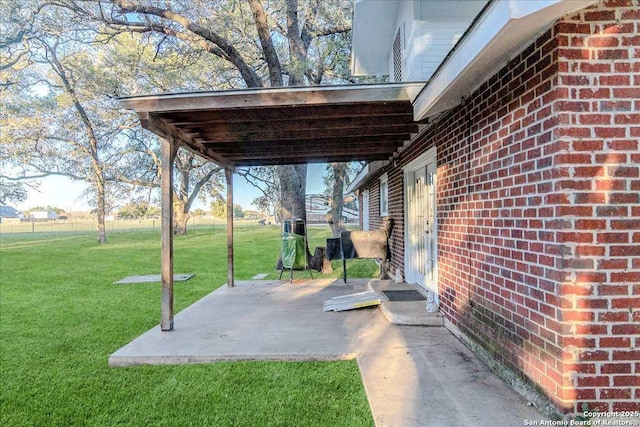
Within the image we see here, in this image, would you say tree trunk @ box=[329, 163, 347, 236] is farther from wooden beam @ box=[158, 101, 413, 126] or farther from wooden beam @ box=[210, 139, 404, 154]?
wooden beam @ box=[158, 101, 413, 126]

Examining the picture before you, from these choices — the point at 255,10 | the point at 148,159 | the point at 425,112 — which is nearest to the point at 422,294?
the point at 425,112

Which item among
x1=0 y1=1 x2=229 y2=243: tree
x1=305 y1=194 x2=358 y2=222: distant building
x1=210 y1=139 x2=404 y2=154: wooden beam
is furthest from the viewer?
x1=305 y1=194 x2=358 y2=222: distant building

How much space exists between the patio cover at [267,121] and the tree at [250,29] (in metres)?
4.42

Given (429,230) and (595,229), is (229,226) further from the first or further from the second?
(595,229)

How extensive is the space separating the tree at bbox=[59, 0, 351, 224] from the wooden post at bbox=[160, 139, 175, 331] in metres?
5.82

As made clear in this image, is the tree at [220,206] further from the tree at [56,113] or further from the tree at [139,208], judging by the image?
the tree at [56,113]

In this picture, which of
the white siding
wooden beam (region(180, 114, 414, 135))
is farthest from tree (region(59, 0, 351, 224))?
wooden beam (region(180, 114, 414, 135))

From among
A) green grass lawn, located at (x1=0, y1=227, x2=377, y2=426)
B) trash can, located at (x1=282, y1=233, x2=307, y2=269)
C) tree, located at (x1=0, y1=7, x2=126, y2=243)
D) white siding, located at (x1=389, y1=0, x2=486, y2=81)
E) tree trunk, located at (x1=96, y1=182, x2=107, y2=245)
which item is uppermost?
tree, located at (x1=0, y1=7, x2=126, y2=243)

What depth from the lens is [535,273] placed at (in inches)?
95.0

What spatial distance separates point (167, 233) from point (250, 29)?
9.17 m

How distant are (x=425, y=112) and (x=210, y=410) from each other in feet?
9.99

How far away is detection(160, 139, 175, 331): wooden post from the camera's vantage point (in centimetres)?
430

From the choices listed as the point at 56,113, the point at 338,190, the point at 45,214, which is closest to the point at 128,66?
the point at 56,113

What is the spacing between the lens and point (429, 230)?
5.28 metres
